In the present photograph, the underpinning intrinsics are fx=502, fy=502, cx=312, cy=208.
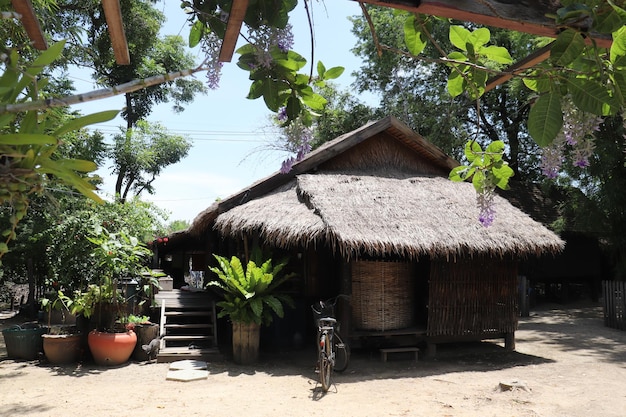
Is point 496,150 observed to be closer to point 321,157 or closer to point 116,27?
point 116,27

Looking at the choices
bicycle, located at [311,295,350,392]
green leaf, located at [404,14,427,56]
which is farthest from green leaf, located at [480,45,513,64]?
bicycle, located at [311,295,350,392]

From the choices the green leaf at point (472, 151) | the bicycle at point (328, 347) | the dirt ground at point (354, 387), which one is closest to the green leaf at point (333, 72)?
the green leaf at point (472, 151)

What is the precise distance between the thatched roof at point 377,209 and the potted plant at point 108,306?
5.68ft

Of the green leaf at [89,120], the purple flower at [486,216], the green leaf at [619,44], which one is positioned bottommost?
the green leaf at [89,120]

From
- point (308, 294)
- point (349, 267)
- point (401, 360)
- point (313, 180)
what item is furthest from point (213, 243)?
point (401, 360)

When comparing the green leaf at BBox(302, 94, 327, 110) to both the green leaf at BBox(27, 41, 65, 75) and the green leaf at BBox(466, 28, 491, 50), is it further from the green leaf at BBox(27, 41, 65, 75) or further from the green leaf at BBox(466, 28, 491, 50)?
the green leaf at BBox(27, 41, 65, 75)

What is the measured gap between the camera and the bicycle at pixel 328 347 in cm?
633

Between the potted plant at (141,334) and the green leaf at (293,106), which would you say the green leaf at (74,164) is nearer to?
the green leaf at (293,106)

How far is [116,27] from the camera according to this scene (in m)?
1.83

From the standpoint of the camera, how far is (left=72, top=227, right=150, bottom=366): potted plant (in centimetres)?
779

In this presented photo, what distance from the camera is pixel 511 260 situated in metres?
8.95

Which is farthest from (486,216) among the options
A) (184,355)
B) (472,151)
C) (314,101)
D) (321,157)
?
(321,157)

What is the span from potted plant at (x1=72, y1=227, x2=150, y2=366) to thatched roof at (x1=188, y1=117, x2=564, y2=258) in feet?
5.68

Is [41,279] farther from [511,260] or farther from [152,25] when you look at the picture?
[511,260]
